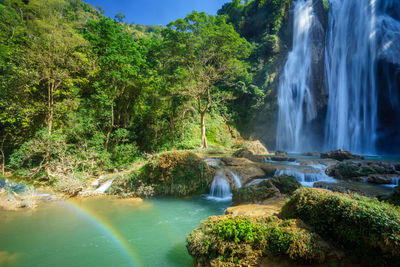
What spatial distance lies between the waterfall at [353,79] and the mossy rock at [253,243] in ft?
86.0

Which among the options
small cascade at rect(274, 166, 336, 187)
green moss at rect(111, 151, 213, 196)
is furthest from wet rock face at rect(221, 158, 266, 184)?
green moss at rect(111, 151, 213, 196)

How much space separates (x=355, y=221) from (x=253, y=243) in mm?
1773

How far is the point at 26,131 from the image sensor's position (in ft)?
39.9

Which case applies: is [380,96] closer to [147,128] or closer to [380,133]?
[380,133]

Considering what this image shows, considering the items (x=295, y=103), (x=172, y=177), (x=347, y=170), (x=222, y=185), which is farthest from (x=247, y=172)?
(x=295, y=103)

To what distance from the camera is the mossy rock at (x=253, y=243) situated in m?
3.29

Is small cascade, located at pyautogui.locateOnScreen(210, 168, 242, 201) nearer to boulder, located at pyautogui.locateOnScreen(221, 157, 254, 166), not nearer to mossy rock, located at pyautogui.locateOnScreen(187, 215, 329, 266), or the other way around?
boulder, located at pyautogui.locateOnScreen(221, 157, 254, 166)

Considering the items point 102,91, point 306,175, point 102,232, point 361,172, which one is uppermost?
point 102,91

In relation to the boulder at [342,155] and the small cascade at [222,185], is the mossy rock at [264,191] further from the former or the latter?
the boulder at [342,155]

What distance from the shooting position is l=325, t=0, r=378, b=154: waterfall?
75.6 feet

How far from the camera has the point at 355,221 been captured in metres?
3.19

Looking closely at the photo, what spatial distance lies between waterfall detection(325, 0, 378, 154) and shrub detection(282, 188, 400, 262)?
83.5ft

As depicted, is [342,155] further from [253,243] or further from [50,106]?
[50,106]

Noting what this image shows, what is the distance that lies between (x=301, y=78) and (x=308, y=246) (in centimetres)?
2916
